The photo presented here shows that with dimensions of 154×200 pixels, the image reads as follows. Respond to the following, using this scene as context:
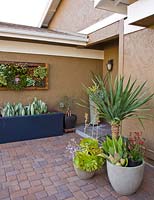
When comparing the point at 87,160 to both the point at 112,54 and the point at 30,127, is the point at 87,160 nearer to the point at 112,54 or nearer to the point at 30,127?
the point at 30,127

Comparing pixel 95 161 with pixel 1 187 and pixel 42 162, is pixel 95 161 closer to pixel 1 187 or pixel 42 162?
pixel 42 162

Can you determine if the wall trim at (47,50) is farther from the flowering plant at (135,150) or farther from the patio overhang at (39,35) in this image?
the flowering plant at (135,150)

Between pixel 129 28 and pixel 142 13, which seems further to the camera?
pixel 129 28

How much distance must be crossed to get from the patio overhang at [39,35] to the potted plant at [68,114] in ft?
8.02

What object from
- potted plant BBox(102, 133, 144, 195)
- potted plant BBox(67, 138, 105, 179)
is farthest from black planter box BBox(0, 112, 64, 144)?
potted plant BBox(102, 133, 144, 195)

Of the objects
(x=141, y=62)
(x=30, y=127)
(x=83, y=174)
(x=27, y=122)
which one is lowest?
(x=83, y=174)

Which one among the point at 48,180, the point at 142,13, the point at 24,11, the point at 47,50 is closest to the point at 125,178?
the point at 48,180

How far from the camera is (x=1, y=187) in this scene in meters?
3.71

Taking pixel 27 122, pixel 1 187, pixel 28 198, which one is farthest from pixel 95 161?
pixel 27 122

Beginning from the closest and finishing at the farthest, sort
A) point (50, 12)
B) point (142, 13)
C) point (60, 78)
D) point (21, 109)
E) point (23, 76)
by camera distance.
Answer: point (142, 13), point (21, 109), point (23, 76), point (60, 78), point (50, 12)

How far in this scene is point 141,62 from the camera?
5.10 meters

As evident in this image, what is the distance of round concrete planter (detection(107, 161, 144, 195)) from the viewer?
3328 mm

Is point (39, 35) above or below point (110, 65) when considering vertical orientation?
above

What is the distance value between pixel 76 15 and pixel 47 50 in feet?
8.97
